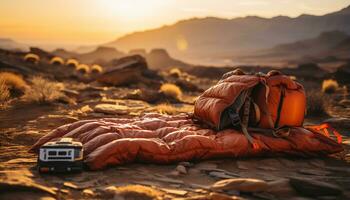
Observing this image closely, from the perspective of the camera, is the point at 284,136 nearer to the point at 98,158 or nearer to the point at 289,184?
the point at 289,184

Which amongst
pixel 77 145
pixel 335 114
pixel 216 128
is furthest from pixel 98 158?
pixel 335 114

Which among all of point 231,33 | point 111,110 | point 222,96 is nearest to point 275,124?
point 222,96

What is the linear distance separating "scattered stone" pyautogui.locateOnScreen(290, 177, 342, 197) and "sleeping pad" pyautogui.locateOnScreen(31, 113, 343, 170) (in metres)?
1.18

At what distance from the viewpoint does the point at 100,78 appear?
1859 centimetres

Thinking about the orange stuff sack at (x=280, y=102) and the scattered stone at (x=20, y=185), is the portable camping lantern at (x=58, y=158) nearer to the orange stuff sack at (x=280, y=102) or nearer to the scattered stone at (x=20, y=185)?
the scattered stone at (x=20, y=185)

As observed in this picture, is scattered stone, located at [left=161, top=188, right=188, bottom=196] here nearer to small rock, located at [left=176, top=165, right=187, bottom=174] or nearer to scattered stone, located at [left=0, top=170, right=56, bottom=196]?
small rock, located at [left=176, top=165, right=187, bottom=174]

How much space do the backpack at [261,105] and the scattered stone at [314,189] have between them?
1.40 m

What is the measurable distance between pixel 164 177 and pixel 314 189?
60.9 inches

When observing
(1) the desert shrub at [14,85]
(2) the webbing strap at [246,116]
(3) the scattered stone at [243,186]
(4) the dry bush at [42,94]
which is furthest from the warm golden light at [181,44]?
(3) the scattered stone at [243,186]

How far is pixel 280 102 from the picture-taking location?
5.29 m

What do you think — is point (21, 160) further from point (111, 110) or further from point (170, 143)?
point (111, 110)

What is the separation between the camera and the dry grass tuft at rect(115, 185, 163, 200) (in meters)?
3.39

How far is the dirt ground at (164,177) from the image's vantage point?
11.4 ft

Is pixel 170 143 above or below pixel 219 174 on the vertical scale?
above
